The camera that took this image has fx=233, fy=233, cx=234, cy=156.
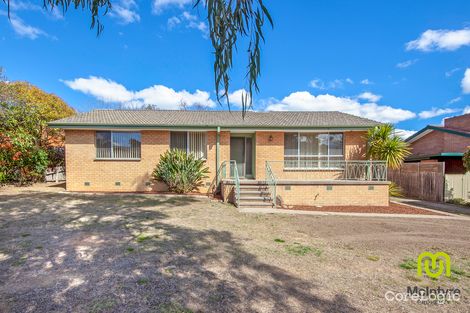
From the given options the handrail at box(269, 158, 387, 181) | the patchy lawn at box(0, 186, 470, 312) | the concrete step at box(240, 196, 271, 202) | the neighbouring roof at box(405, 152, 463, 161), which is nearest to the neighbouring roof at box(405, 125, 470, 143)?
the neighbouring roof at box(405, 152, 463, 161)

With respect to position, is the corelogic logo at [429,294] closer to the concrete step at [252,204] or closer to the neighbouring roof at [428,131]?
the concrete step at [252,204]

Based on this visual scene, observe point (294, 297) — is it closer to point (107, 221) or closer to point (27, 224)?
point (107, 221)

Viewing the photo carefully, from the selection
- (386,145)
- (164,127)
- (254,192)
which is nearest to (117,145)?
(164,127)

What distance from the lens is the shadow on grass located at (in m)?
2.63

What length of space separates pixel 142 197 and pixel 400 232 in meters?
8.96

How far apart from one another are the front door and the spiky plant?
5878mm

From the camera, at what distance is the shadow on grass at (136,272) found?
2631 millimetres

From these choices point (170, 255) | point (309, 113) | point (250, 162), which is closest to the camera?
point (170, 255)

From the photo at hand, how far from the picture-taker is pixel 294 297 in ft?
9.24

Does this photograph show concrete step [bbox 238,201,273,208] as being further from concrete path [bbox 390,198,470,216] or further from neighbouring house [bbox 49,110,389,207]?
concrete path [bbox 390,198,470,216]

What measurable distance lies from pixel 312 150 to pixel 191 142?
20.4 ft

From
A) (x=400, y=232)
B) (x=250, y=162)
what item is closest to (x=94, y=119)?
(x=250, y=162)

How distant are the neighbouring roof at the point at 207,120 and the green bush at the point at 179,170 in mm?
1520

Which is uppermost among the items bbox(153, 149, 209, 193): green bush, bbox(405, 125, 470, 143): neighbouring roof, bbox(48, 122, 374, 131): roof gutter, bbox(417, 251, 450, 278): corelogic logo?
bbox(405, 125, 470, 143): neighbouring roof
